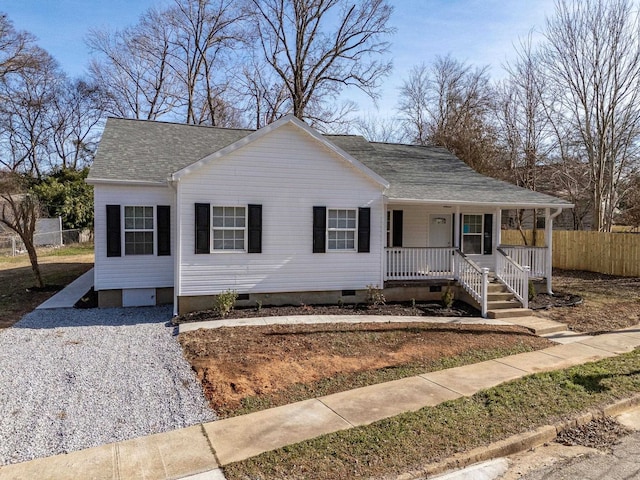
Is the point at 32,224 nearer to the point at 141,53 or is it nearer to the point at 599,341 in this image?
the point at 599,341

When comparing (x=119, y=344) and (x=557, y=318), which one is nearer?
(x=119, y=344)

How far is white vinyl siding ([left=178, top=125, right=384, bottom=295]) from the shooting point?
10016 millimetres

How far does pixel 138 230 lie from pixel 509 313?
9982 millimetres

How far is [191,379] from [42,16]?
645 inches

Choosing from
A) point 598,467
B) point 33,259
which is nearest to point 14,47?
point 33,259

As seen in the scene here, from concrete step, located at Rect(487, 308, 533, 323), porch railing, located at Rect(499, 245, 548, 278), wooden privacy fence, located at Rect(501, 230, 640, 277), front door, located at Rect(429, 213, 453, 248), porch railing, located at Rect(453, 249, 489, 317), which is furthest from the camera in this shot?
wooden privacy fence, located at Rect(501, 230, 640, 277)

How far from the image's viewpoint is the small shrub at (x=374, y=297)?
11.1 meters

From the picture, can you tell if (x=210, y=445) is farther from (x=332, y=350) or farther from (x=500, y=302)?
(x=500, y=302)

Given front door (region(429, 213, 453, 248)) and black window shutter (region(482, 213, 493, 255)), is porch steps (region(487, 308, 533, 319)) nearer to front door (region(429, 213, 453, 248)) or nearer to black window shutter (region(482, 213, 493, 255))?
black window shutter (region(482, 213, 493, 255))

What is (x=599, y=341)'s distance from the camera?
836 centimetres

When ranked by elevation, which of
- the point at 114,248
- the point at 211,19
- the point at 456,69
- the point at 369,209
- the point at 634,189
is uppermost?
the point at 211,19

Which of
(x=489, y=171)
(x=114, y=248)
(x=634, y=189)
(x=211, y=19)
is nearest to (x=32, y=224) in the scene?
(x=114, y=248)

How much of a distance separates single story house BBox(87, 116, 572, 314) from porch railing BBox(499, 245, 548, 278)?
3 centimetres

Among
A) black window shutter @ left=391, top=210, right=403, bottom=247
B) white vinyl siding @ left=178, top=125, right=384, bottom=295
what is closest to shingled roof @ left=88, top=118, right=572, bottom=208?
black window shutter @ left=391, top=210, right=403, bottom=247
